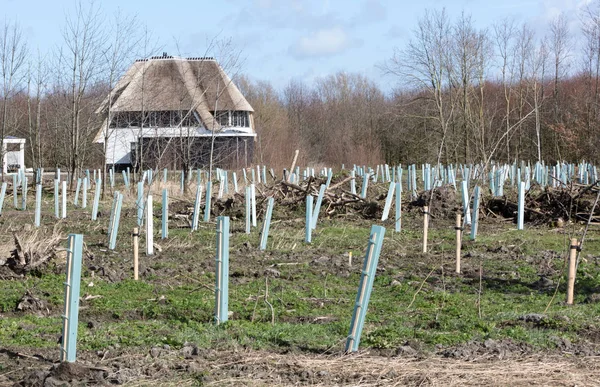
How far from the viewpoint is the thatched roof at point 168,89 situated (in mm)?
26294

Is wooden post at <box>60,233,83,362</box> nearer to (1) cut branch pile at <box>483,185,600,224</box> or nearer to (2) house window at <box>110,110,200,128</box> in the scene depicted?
(1) cut branch pile at <box>483,185,600,224</box>

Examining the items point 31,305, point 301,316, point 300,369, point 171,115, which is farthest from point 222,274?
point 171,115

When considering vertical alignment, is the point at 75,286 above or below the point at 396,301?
above

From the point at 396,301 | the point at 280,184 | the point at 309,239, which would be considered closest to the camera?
the point at 396,301

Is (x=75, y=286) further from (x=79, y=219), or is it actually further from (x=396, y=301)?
(x=79, y=219)

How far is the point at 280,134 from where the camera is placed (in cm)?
4875

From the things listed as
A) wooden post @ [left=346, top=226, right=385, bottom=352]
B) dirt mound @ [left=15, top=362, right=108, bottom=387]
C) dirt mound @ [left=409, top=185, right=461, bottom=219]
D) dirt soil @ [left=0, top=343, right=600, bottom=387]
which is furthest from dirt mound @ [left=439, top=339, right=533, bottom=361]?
dirt mound @ [left=409, top=185, right=461, bottom=219]

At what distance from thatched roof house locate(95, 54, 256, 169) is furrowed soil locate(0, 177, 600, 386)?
3576 mm

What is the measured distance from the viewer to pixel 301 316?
755 cm

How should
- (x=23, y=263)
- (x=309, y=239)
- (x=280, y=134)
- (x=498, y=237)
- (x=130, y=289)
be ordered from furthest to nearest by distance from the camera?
(x=280, y=134)
(x=498, y=237)
(x=309, y=239)
(x=23, y=263)
(x=130, y=289)

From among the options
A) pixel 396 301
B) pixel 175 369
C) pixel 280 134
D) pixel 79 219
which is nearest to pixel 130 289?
pixel 396 301

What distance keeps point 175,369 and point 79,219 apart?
41.9 ft

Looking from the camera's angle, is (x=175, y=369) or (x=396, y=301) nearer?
(x=175, y=369)

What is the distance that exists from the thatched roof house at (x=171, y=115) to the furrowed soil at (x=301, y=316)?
358 cm
